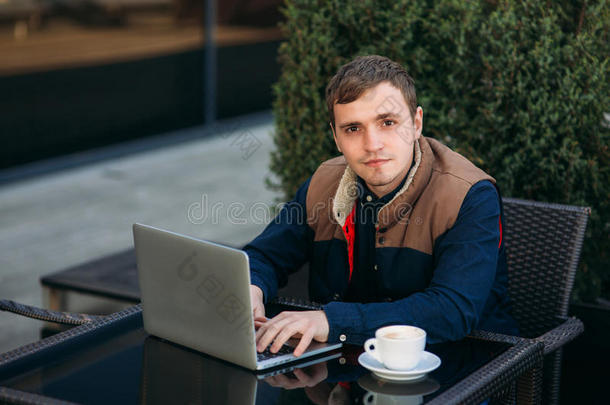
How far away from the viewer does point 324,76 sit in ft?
13.1

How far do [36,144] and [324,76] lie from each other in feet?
13.0

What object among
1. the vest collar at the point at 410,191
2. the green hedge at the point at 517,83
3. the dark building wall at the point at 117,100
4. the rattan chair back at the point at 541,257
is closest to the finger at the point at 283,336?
the vest collar at the point at 410,191

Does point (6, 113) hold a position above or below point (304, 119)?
below

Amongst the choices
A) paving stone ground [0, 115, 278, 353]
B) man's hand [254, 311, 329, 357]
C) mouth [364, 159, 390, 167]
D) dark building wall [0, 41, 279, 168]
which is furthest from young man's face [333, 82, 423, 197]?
dark building wall [0, 41, 279, 168]

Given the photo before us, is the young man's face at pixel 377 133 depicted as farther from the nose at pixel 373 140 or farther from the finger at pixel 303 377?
the finger at pixel 303 377

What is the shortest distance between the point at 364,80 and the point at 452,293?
62cm

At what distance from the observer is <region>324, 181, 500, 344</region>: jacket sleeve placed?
2.10m

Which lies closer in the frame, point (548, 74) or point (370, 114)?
point (370, 114)

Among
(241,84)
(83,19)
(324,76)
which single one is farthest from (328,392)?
(241,84)

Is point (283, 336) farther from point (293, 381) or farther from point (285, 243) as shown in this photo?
point (285, 243)

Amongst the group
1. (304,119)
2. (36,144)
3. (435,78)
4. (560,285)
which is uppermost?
(435,78)

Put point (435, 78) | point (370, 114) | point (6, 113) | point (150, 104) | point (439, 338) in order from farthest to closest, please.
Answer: point (150, 104) → point (6, 113) → point (435, 78) → point (370, 114) → point (439, 338)

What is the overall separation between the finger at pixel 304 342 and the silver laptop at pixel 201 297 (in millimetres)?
13

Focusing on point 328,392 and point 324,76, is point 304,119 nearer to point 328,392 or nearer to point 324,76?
point 324,76
